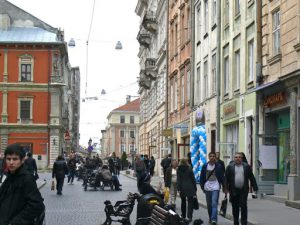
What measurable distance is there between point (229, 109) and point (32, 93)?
165ft

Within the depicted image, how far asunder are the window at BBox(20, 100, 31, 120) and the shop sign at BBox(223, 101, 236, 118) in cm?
4842

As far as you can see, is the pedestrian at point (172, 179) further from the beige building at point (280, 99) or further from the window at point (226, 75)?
the window at point (226, 75)

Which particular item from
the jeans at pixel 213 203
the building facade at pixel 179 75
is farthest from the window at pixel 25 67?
the jeans at pixel 213 203

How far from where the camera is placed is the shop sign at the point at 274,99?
74.9 ft

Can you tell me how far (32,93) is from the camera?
77250mm

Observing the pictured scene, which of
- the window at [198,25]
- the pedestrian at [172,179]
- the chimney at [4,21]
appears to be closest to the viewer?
the pedestrian at [172,179]

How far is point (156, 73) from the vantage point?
194ft

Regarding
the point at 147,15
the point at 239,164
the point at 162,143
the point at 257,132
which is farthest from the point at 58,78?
the point at 239,164

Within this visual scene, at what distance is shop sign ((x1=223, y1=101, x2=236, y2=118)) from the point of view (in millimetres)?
29094

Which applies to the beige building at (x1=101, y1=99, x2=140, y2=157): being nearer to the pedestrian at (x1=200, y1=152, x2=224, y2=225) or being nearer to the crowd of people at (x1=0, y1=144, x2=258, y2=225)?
the crowd of people at (x1=0, y1=144, x2=258, y2=225)

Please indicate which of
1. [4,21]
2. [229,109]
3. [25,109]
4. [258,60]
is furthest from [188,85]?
[4,21]

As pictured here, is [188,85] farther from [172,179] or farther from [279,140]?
[172,179]

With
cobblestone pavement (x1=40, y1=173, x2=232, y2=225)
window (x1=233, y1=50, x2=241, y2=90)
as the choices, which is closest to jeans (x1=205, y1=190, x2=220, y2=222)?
cobblestone pavement (x1=40, y1=173, x2=232, y2=225)

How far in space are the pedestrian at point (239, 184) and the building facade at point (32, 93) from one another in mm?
61601
